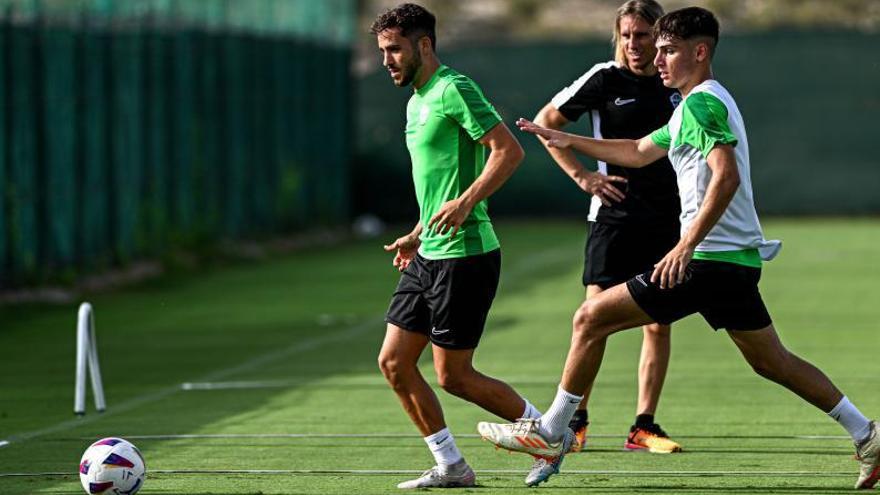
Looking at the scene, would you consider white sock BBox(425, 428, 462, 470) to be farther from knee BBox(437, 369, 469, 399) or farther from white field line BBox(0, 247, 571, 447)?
white field line BBox(0, 247, 571, 447)

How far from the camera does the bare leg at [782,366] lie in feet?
28.2

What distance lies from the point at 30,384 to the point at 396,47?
643 cm

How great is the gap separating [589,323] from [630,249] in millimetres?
1534

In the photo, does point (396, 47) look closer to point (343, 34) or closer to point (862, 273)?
point (862, 273)

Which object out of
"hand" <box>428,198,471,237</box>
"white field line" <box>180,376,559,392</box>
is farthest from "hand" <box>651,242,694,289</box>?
"white field line" <box>180,376,559,392</box>

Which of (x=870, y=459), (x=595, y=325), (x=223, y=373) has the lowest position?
(x=223, y=373)

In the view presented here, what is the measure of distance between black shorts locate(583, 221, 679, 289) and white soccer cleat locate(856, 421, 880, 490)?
188 cm

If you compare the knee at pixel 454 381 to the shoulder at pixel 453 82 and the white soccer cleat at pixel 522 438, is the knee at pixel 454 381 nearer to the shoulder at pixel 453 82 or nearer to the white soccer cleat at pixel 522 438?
the white soccer cleat at pixel 522 438

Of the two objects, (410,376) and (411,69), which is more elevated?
(411,69)

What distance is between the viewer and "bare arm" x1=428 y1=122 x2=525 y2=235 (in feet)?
27.6

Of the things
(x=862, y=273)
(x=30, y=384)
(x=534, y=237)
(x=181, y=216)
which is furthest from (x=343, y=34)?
(x=30, y=384)

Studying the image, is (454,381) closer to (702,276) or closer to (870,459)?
(702,276)

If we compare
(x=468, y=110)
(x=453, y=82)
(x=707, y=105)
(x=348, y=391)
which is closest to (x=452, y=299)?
(x=468, y=110)

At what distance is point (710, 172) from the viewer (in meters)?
8.52
